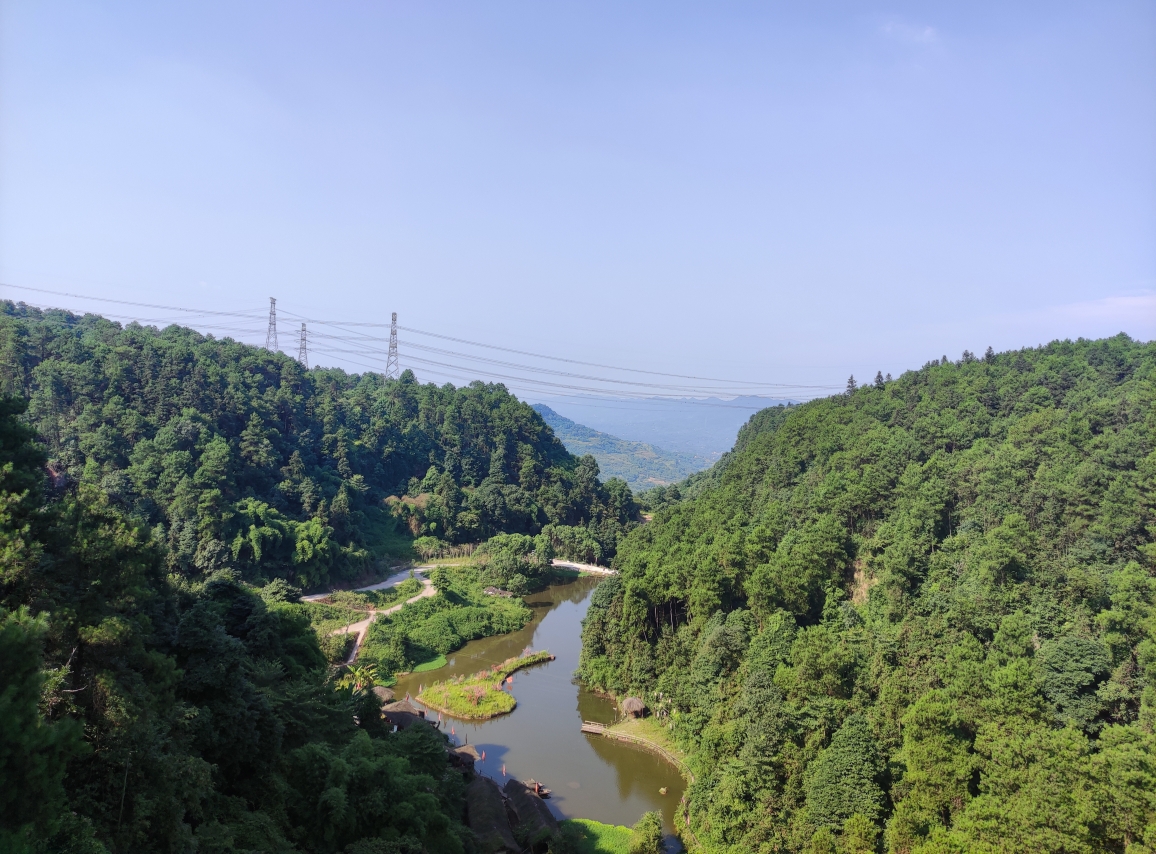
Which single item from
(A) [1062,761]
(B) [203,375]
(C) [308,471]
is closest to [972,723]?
(A) [1062,761]

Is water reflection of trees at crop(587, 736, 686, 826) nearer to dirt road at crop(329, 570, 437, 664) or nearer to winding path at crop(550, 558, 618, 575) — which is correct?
dirt road at crop(329, 570, 437, 664)

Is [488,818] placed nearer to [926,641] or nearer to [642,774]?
[642,774]

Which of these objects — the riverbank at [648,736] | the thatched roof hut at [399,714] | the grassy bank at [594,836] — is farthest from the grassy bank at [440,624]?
the grassy bank at [594,836]

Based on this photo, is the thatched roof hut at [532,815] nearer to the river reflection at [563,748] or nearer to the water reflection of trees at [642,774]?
the river reflection at [563,748]

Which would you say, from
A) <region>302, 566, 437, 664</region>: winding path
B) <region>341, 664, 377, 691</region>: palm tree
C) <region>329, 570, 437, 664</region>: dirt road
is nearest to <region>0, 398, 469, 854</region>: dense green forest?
<region>341, 664, 377, 691</region>: palm tree

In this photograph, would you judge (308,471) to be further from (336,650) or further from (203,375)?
(336,650)
